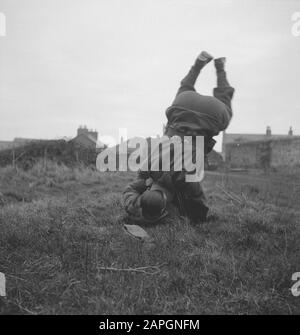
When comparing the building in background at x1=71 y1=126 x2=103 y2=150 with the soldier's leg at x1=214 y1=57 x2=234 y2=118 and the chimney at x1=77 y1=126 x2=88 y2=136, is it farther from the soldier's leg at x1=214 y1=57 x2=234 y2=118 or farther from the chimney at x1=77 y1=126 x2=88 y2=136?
Result: the soldier's leg at x1=214 y1=57 x2=234 y2=118

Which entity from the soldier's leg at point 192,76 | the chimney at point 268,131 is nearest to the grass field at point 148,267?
the soldier's leg at point 192,76

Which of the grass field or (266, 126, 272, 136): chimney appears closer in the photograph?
the grass field

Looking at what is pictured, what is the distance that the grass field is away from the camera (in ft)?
5.62

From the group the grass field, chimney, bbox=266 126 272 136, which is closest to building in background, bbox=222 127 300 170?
chimney, bbox=266 126 272 136

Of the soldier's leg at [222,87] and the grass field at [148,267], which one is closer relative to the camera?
the grass field at [148,267]

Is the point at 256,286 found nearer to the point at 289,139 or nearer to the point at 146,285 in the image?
the point at 146,285

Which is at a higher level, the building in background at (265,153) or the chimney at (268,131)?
the chimney at (268,131)

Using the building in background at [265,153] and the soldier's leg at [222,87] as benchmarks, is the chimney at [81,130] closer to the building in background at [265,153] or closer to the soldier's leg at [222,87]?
the building in background at [265,153]

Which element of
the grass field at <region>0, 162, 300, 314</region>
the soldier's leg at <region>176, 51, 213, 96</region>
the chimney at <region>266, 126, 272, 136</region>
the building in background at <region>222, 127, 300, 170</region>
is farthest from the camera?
the chimney at <region>266, 126, 272, 136</region>

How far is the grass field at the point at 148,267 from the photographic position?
1.71 m

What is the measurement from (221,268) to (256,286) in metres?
0.27

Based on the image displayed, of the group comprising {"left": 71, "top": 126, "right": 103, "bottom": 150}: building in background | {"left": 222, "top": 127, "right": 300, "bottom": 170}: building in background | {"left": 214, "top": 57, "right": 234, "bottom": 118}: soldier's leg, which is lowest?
{"left": 214, "top": 57, "right": 234, "bottom": 118}: soldier's leg

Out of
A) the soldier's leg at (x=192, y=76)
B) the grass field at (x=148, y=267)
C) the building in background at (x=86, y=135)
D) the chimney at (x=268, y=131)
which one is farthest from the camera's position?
the chimney at (x=268, y=131)
